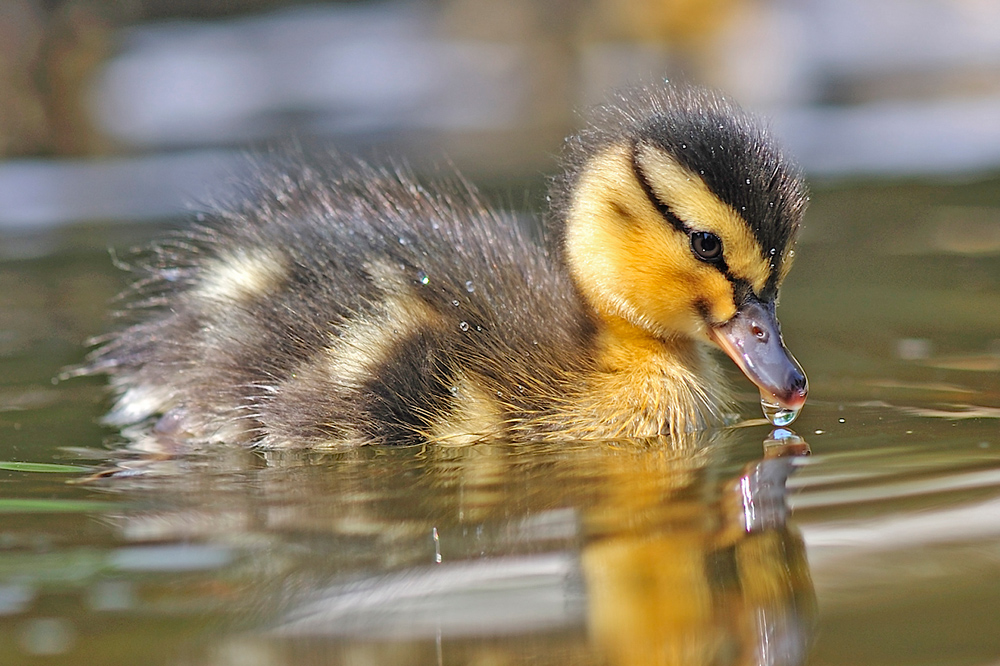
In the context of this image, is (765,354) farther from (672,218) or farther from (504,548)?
(504,548)

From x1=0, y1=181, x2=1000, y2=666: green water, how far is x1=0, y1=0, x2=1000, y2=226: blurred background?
11.3ft

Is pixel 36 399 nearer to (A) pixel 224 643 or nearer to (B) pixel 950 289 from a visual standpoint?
(A) pixel 224 643

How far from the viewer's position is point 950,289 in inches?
174

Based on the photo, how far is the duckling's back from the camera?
9.86 ft

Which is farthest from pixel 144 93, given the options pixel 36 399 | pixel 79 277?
pixel 36 399

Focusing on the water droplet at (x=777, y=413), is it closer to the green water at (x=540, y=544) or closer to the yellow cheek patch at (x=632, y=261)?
the green water at (x=540, y=544)

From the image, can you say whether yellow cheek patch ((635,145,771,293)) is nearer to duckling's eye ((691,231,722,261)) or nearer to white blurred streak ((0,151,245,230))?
duckling's eye ((691,231,722,261))

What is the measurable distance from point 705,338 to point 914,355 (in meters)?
0.88

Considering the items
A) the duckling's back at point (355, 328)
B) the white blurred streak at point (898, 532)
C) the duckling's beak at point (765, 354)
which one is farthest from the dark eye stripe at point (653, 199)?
the white blurred streak at point (898, 532)

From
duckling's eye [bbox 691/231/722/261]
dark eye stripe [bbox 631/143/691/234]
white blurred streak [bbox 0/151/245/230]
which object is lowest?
duckling's eye [bbox 691/231/722/261]

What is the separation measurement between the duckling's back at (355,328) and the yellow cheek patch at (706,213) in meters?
0.37

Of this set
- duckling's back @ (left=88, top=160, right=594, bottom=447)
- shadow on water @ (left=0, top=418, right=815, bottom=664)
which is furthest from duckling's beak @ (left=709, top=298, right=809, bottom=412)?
duckling's back @ (left=88, top=160, right=594, bottom=447)

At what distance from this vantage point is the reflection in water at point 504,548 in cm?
179

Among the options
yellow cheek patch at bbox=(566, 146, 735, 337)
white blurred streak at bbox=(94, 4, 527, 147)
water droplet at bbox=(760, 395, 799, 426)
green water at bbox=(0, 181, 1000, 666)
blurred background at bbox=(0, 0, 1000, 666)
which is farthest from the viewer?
white blurred streak at bbox=(94, 4, 527, 147)
